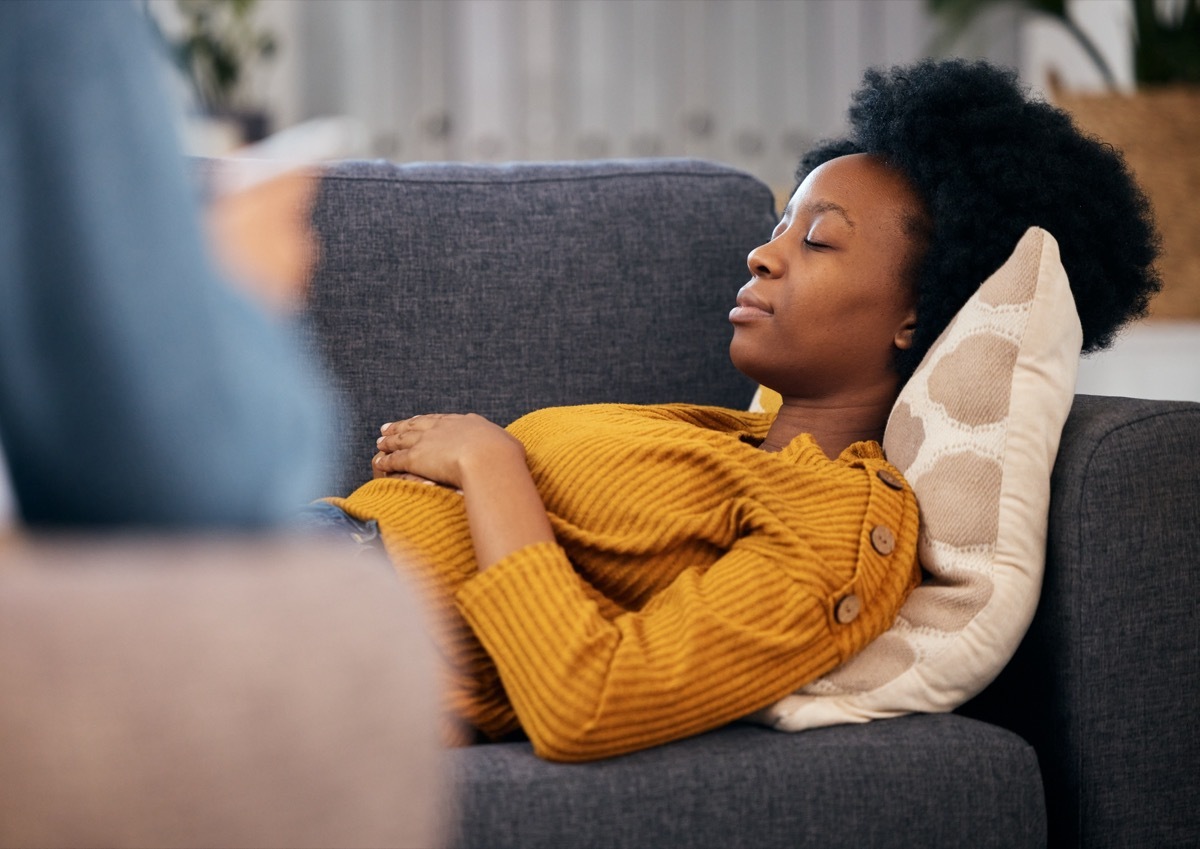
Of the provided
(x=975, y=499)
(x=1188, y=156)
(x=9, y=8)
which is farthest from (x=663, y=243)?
(x=1188, y=156)

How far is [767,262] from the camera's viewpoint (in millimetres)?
1258

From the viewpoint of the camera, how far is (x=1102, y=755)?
3.23 ft

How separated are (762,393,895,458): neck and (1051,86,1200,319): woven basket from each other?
6.44 ft

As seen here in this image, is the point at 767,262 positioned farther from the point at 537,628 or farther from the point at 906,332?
the point at 537,628

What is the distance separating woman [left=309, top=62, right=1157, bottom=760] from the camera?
911mm

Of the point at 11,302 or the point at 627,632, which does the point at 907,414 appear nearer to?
the point at 627,632

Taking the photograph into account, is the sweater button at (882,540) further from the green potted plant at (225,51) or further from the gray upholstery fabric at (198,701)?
the green potted plant at (225,51)

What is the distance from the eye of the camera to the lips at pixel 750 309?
4.11ft

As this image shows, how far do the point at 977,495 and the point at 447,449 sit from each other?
1.55 ft

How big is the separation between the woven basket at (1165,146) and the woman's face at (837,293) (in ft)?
6.33

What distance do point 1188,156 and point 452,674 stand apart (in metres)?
2.63

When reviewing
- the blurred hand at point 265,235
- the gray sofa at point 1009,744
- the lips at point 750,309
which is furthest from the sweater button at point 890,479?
the blurred hand at point 265,235

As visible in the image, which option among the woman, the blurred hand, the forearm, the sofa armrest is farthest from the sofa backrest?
the blurred hand

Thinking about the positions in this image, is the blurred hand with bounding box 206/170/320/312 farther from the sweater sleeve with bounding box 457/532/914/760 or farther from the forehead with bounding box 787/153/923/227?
the forehead with bounding box 787/153/923/227
